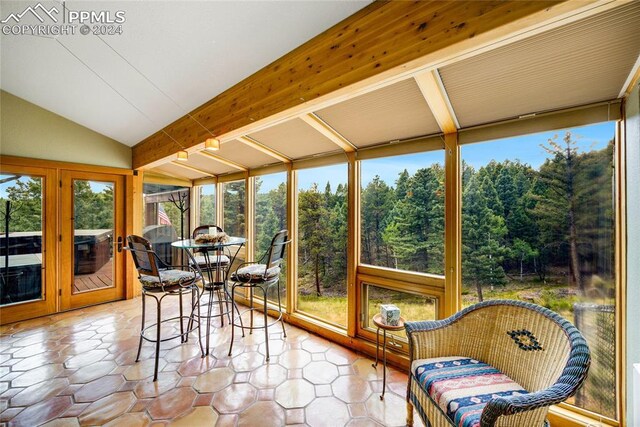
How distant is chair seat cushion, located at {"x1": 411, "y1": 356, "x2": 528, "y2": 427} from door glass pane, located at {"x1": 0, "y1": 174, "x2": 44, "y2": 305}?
519cm

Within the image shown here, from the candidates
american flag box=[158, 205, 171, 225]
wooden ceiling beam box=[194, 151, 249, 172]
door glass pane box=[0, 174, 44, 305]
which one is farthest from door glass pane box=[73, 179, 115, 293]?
wooden ceiling beam box=[194, 151, 249, 172]

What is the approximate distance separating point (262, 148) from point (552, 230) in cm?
293

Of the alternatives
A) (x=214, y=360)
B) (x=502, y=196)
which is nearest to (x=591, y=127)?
(x=502, y=196)

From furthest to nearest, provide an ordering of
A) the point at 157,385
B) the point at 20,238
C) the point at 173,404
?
the point at 20,238
the point at 157,385
the point at 173,404

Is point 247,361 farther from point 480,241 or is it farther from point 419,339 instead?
point 480,241

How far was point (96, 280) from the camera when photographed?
4137 millimetres

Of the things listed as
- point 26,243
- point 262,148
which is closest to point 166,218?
point 26,243

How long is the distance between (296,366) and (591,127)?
3055 millimetres

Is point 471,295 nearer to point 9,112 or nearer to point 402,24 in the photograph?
point 402,24

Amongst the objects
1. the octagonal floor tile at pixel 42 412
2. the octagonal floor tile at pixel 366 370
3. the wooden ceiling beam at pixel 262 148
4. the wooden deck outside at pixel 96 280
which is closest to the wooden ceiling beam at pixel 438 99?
the wooden ceiling beam at pixel 262 148

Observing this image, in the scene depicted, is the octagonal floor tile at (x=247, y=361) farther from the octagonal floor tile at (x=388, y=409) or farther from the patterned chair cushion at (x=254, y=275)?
the octagonal floor tile at (x=388, y=409)

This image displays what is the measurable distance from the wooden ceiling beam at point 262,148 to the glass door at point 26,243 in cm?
322

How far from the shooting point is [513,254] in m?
1.96

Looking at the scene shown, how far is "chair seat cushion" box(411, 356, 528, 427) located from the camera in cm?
125
